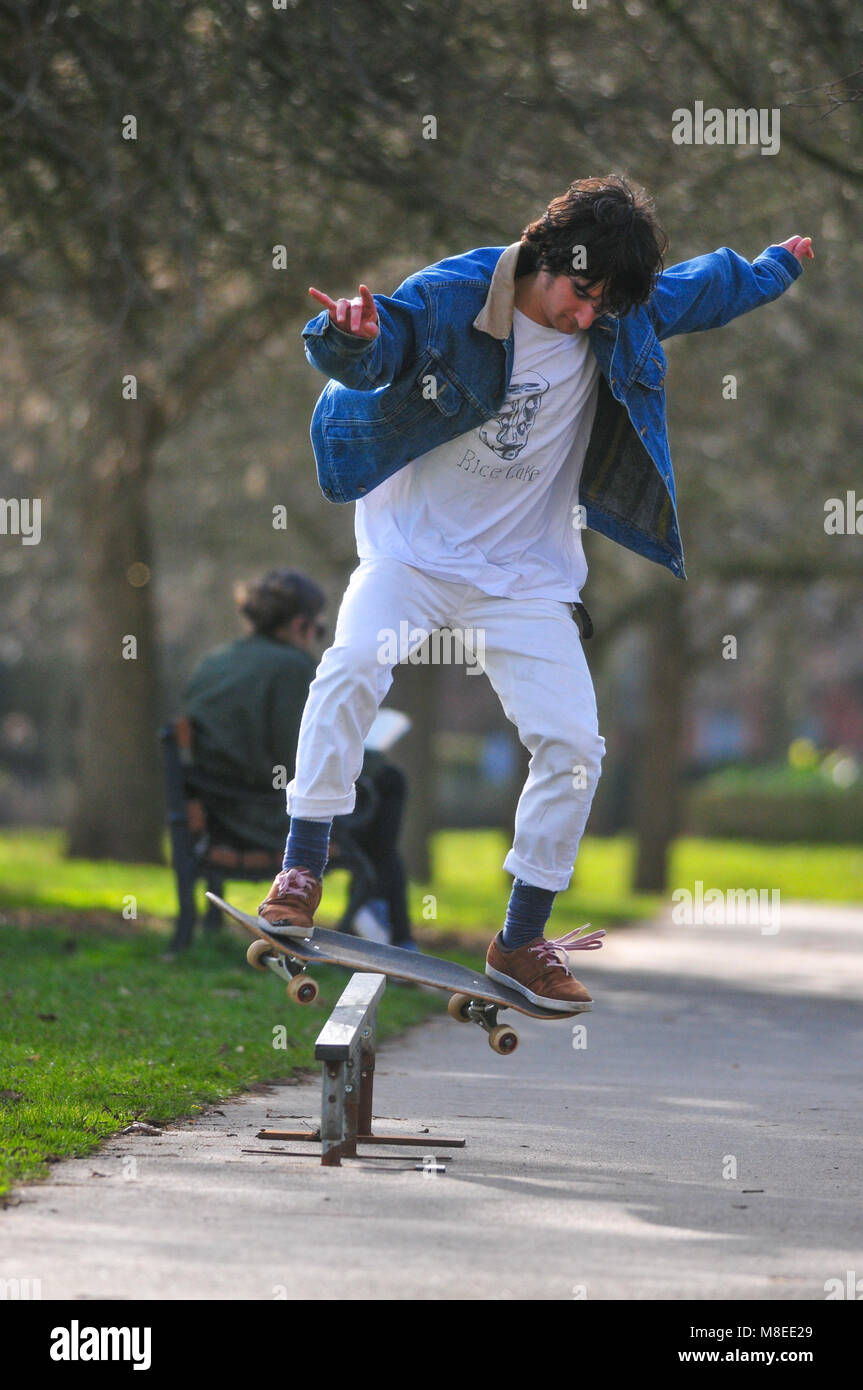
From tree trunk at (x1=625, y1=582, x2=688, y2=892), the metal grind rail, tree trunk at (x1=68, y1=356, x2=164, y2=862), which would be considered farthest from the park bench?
tree trunk at (x1=625, y1=582, x2=688, y2=892)

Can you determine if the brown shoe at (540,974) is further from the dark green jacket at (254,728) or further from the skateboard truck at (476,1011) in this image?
the dark green jacket at (254,728)

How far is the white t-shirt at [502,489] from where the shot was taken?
192 inches

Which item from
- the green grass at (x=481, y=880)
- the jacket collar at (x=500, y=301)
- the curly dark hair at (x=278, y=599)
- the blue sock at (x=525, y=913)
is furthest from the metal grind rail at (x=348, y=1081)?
the curly dark hair at (x=278, y=599)

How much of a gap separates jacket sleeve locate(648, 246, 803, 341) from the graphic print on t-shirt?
429 millimetres

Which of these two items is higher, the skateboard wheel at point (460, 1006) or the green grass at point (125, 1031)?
the skateboard wheel at point (460, 1006)

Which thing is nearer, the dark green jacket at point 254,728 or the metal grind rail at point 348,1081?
the metal grind rail at point 348,1081

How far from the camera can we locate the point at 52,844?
2370cm

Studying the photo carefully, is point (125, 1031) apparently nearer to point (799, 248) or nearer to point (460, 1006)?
point (460, 1006)

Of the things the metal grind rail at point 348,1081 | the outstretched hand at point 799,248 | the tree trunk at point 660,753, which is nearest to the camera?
the metal grind rail at point 348,1081

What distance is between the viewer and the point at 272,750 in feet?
28.5

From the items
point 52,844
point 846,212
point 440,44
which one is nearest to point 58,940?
point 440,44

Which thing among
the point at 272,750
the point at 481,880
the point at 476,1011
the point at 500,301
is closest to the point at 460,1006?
the point at 476,1011

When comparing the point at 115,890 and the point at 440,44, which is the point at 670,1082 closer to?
the point at 440,44

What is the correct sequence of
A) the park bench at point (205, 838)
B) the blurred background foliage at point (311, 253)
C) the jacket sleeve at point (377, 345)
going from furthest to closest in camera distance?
the blurred background foliage at point (311, 253)
the park bench at point (205, 838)
the jacket sleeve at point (377, 345)
